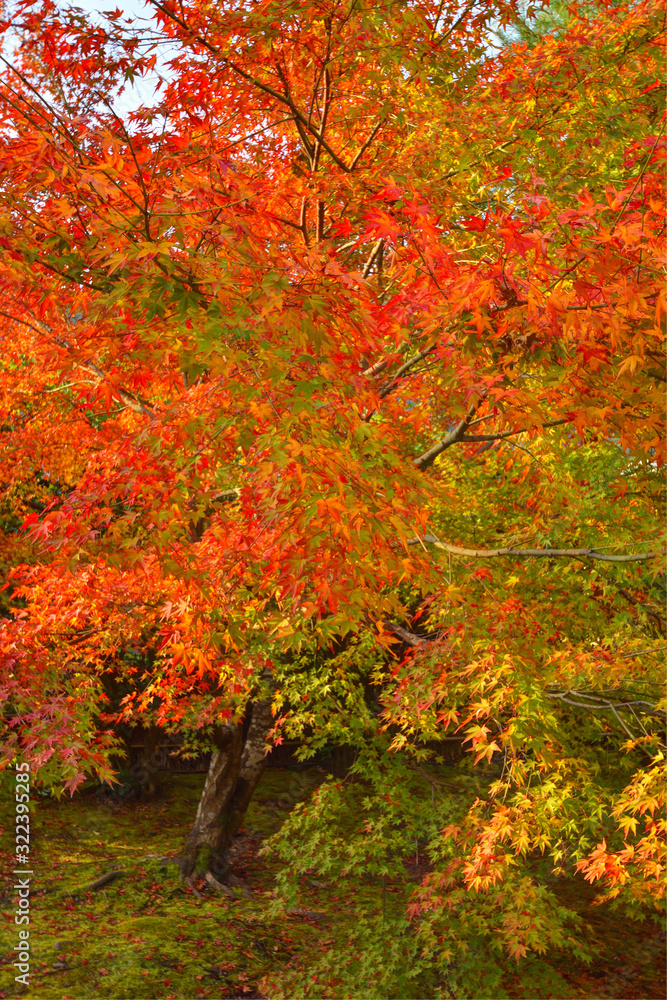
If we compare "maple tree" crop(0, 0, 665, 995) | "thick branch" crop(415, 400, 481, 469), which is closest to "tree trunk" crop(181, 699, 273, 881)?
"maple tree" crop(0, 0, 665, 995)

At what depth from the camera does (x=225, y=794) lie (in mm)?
8820

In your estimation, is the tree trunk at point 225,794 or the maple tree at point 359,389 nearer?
the maple tree at point 359,389

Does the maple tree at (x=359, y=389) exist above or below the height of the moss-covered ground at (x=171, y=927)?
above

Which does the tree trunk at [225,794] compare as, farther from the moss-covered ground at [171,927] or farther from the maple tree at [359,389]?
the moss-covered ground at [171,927]

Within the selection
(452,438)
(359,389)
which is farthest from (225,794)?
(359,389)

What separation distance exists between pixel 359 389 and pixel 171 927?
627cm

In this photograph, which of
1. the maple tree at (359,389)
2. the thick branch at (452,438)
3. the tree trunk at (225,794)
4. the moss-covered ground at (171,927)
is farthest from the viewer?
the tree trunk at (225,794)

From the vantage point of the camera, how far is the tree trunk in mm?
8586

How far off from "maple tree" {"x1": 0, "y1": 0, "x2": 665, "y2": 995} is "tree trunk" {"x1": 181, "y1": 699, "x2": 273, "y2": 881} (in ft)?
0.12

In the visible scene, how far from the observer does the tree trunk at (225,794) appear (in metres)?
8.59

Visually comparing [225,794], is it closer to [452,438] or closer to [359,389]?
[452,438]

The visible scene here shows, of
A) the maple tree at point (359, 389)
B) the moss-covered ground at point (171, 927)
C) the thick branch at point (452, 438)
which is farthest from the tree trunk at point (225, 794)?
the thick branch at point (452, 438)

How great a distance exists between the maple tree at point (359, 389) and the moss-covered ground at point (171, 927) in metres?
0.81

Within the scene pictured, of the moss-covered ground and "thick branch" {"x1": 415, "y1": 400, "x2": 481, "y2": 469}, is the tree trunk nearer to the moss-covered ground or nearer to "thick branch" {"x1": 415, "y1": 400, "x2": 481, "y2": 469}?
the moss-covered ground
